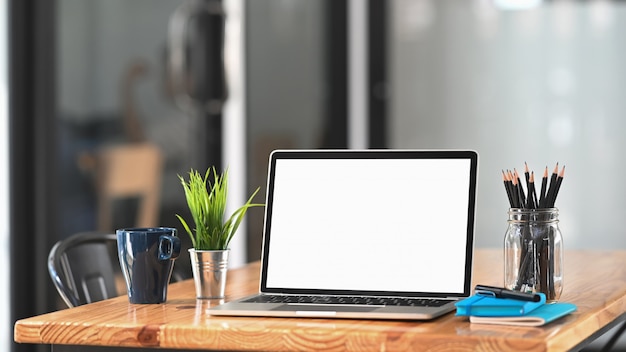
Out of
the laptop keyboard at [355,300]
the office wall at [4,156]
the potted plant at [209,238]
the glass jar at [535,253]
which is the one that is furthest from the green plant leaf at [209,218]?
the office wall at [4,156]

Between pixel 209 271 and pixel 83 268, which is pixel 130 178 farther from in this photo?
pixel 209 271

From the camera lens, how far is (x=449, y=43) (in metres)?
4.71

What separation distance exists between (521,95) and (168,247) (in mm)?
3246

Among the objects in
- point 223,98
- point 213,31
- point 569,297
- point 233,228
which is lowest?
point 569,297

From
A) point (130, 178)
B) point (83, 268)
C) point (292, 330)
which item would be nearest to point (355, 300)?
point (292, 330)

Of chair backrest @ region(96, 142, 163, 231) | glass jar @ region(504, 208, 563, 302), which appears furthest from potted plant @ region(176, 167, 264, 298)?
chair backrest @ region(96, 142, 163, 231)

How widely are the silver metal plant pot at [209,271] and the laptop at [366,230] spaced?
72mm

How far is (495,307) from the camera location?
4.49 ft

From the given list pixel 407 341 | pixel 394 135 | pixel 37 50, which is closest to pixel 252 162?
pixel 394 135

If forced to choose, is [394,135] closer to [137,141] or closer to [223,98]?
[223,98]

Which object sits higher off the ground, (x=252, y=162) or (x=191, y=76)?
(x=191, y=76)

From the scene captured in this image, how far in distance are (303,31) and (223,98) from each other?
0.77 meters

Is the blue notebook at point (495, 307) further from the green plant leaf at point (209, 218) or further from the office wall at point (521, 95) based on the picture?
the office wall at point (521, 95)

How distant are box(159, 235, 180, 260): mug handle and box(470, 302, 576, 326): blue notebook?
51 cm
